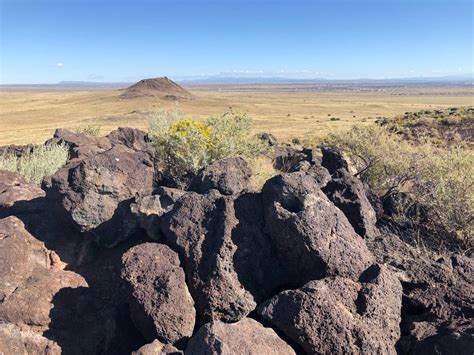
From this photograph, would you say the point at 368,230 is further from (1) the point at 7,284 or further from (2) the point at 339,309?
(1) the point at 7,284

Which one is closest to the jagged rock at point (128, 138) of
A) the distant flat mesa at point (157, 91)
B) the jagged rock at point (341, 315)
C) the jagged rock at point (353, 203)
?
the jagged rock at point (353, 203)

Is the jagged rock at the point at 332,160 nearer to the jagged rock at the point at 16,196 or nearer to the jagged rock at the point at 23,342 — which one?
the jagged rock at the point at 16,196

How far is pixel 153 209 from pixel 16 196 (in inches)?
149

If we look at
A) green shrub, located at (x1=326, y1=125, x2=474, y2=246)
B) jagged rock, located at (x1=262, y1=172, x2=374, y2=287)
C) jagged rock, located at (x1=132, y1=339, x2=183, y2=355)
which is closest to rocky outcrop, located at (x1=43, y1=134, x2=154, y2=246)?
jagged rock, located at (x1=262, y1=172, x2=374, y2=287)

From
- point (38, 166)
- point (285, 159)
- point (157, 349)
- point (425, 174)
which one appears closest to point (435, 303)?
point (157, 349)

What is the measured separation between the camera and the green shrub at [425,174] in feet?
30.2

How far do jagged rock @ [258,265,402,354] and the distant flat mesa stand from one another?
8542 cm

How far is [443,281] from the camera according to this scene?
5828 millimetres

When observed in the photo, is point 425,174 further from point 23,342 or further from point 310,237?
point 23,342

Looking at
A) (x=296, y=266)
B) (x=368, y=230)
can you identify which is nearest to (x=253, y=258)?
(x=296, y=266)

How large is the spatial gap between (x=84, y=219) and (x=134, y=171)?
206 centimetres

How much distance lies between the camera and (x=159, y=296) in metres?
5.50

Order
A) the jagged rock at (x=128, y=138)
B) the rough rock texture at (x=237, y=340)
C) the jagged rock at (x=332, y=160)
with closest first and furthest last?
1. the rough rock texture at (x=237, y=340)
2. the jagged rock at (x=332, y=160)
3. the jagged rock at (x=128, y=138)

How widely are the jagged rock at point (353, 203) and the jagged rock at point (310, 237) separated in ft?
4.57
